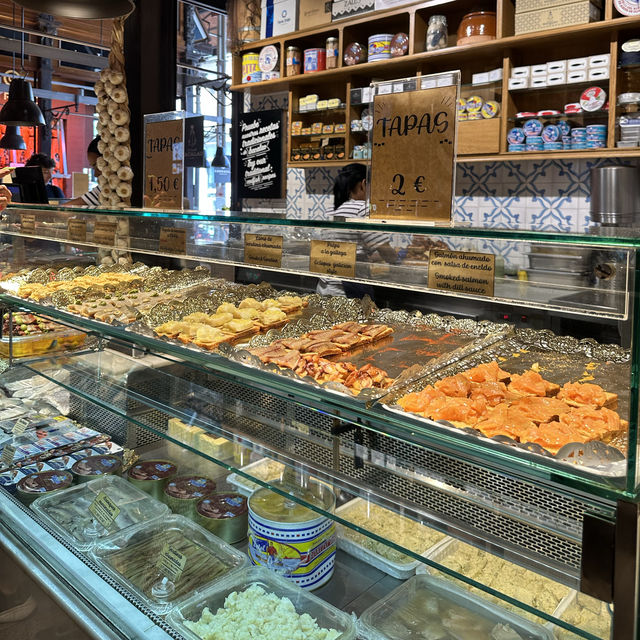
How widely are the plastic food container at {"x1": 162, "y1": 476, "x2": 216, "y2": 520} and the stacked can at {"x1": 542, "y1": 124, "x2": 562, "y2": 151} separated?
280cm

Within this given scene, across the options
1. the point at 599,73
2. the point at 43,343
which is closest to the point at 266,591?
the point at 43,343

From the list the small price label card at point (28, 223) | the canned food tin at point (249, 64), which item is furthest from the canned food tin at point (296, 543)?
the canned food tin at point (249, 64)

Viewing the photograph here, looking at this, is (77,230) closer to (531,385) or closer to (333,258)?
(333,258)

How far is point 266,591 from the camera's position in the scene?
173 centimetres

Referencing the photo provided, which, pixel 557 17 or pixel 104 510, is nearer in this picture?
pixel 104 510

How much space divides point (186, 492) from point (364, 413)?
122 centimetres

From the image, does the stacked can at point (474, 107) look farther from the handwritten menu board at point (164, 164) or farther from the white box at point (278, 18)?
the handwritten menu board at point (164, 164)

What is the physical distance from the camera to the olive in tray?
2691mm

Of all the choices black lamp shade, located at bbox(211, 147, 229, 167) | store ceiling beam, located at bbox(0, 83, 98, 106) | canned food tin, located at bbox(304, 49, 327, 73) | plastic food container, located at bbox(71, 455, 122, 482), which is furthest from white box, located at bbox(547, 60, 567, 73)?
store ceiling beam, located at bbox(0, 83, 98, 106)

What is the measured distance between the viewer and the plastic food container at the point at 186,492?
2.19 meters

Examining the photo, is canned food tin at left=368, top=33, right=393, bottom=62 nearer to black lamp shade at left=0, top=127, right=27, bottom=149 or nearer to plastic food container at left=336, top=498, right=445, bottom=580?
plastic food container at left=336, top=498, right=445, bottom=580

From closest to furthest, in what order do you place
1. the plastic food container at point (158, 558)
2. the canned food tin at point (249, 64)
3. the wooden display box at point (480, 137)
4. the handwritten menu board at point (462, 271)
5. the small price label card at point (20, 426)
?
the handwritten menu board at point (462, 271)
the plastic food container at point (158, 558)
the small price label card at point (20, 426)
the wooden display box at point (480, 137)
the canned food tin at point (249, 64)

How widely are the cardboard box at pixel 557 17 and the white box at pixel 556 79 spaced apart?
257mm

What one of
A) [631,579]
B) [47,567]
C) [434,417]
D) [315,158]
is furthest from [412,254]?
[315,158]
